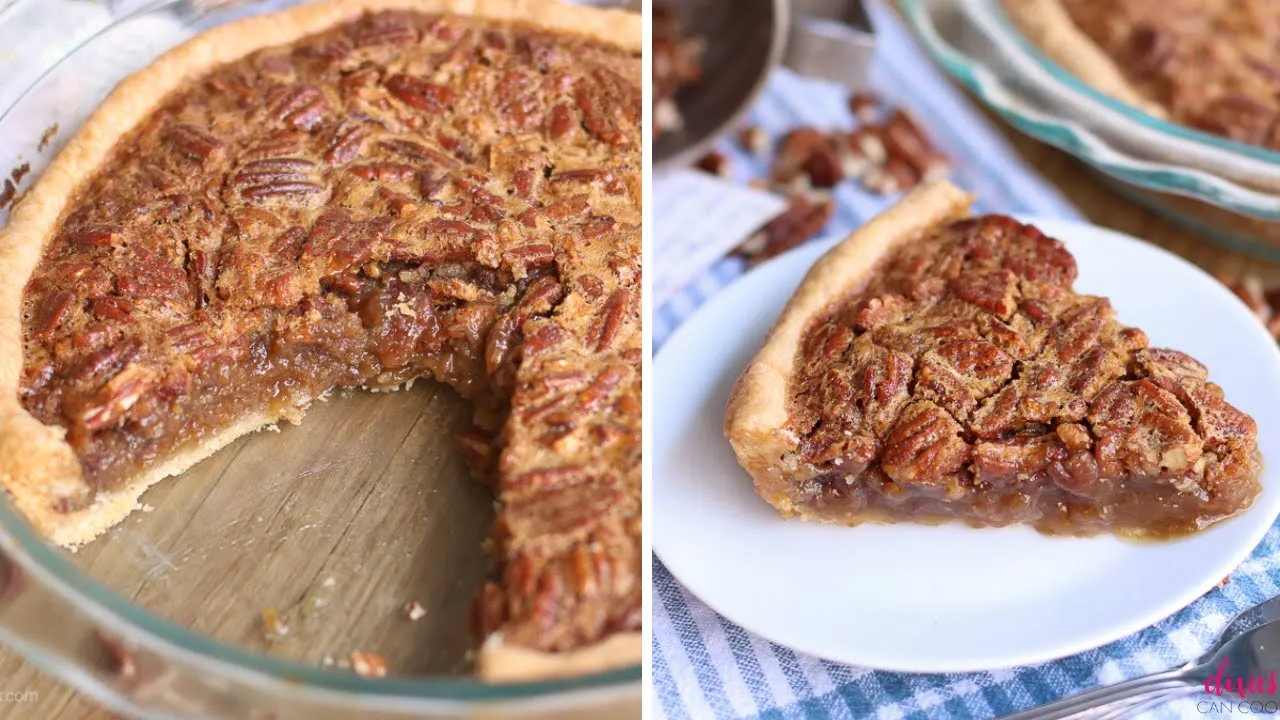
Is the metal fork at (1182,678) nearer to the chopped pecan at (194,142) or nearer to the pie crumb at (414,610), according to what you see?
the pie crumb at (414,610)

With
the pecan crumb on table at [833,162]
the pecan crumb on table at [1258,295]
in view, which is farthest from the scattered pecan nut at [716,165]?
the pecan crumb on table at [1258,295]

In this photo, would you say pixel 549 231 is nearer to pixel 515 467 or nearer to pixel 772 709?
pixel 515 467

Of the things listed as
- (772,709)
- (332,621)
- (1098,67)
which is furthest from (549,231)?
(1098,67)

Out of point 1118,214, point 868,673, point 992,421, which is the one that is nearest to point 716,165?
point 1118,214

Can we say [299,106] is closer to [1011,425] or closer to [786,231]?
[786,231]

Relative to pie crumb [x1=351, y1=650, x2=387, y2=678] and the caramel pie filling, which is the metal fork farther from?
pie crumb [x1=351, y1=650, x2=387, y2=678]

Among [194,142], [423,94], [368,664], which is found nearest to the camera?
[368,664]

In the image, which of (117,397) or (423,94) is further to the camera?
(423,94)
